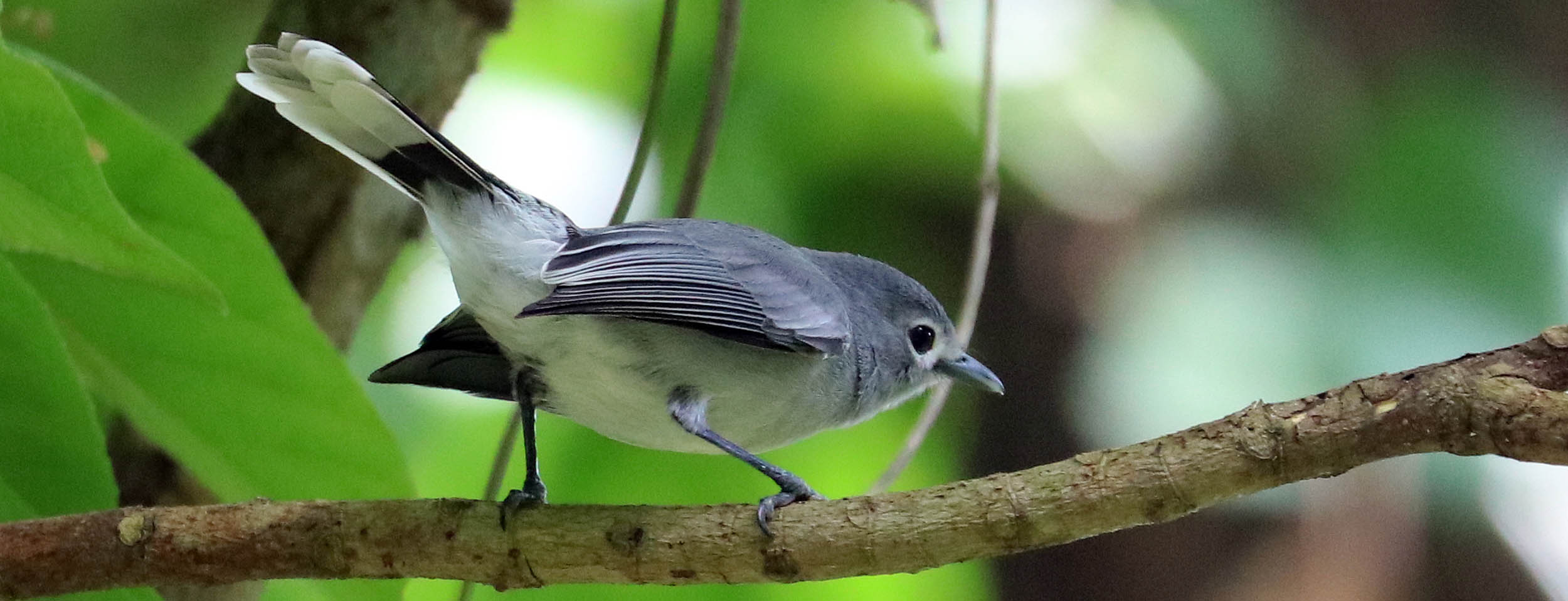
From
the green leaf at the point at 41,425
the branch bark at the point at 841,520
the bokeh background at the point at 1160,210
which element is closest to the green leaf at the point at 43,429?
the green leaf at the point at 41,425

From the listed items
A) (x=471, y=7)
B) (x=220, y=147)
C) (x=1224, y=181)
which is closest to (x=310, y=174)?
(x=220, y=147)

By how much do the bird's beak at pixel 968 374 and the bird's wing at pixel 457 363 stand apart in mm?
703

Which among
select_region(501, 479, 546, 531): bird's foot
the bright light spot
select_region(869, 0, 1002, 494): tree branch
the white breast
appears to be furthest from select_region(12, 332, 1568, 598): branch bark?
the bright light spot

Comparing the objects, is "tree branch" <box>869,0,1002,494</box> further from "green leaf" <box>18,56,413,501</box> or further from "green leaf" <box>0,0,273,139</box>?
"green leaf" <box>0,0,273,139</box>

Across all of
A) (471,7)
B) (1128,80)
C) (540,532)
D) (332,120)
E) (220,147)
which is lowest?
(540,532)

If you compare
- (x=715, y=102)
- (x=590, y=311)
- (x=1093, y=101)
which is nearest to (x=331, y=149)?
(x=715, y=102)

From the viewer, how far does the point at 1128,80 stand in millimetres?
2881

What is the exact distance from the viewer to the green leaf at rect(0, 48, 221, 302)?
1.09 m

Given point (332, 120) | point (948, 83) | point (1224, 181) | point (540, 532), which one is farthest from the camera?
point (1224, 181)

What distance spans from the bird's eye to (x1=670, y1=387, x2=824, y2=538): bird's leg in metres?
0.42

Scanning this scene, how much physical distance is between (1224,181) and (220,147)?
228 cm

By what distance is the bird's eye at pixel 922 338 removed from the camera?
189cm

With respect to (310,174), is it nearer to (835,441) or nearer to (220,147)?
(220,147)

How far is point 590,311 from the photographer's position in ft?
4.38
